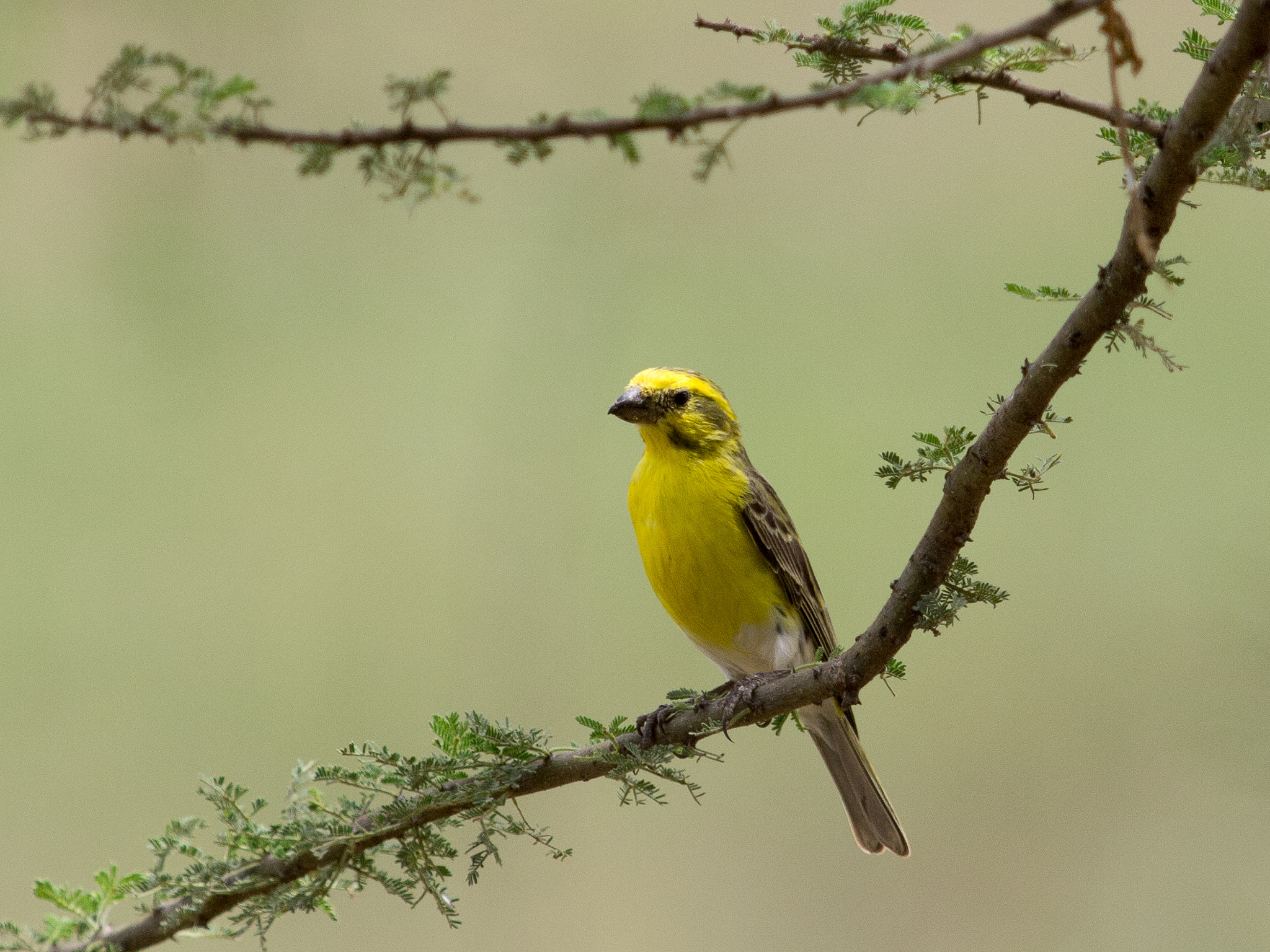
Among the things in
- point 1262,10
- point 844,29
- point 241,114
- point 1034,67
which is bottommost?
point 1262,10

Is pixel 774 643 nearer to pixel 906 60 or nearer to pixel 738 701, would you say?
pixel 738 701

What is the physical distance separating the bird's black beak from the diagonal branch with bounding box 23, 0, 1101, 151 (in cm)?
163

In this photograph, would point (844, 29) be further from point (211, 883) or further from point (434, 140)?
point (211, 883)

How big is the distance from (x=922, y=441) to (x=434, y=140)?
2.56 feet

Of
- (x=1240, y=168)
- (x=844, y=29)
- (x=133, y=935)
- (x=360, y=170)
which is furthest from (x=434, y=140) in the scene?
(x=133, y=935)

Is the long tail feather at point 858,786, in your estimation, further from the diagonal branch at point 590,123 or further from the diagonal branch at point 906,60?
the diagonal branch at point 590,123

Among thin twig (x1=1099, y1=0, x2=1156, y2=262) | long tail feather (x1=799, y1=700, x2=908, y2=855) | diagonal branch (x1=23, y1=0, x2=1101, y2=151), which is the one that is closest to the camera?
diagonal branch (x1=23, y1=0, x2=1101, y2=151)

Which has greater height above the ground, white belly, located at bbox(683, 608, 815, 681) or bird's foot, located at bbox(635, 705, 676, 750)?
white belly, located at bbox(683, 608, 815, 681)

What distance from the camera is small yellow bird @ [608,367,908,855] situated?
99.1 inches

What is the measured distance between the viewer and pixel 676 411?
103 inches

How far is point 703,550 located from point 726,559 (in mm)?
58

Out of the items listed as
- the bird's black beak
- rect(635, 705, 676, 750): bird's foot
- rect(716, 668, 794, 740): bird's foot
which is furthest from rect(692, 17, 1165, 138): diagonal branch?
the bird's black beak

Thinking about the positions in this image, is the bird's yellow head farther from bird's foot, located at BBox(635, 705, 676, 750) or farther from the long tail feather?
bird's foot, located at BBox(635, 705, 676, 750)

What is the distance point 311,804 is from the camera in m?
1.59
